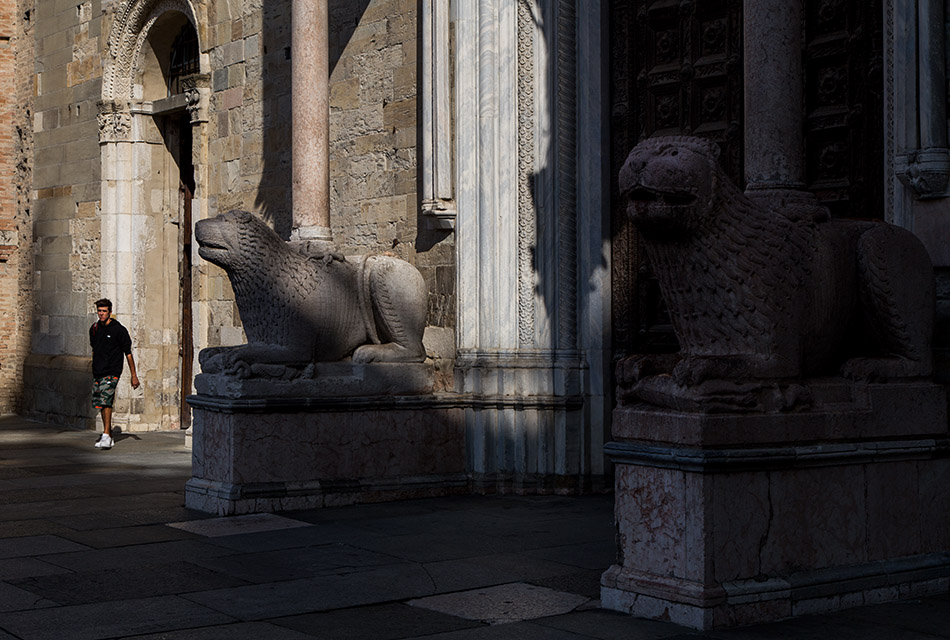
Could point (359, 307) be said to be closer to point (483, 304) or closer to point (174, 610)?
point (483, 304)

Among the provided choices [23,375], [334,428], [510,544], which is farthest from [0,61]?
[510,544]

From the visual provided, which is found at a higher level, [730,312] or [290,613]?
[730,312]

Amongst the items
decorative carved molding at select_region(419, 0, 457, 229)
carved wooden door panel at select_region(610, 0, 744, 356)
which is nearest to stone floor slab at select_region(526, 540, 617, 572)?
carved wooden door panel at select_region(610, 0, 744, 356)

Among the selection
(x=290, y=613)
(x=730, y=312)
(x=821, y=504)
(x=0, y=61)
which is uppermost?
(x=0, y=61)

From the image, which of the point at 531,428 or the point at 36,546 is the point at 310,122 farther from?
the point at 36,546

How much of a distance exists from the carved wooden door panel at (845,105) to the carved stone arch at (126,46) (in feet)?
30.2

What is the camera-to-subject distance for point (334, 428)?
27.9 feet

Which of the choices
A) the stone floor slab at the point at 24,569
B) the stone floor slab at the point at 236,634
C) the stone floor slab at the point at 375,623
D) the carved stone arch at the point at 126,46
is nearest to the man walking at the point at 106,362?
the carved stone arch at the point at 126,46

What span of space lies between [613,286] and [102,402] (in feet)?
20.0

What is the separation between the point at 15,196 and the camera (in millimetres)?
17750

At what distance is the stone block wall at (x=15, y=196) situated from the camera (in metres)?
17.1

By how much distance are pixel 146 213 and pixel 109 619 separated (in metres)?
10.5

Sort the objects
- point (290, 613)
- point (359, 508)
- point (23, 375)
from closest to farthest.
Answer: point (290, 613), point (359, 508), point (23, 375)

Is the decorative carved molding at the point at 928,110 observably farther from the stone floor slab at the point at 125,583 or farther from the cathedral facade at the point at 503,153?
the stone floor slab at the point at 125,583
